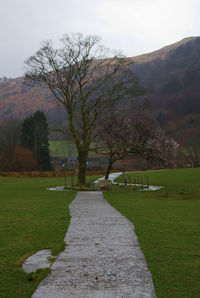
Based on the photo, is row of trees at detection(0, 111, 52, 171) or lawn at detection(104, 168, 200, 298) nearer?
lawn at detection(104, 168, 200, 298)

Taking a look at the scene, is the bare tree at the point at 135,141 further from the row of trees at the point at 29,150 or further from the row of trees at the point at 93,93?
the row of trees at the point at 29,150

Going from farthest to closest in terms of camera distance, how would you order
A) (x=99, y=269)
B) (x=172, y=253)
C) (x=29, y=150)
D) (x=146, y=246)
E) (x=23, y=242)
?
1. (x=29, y=150)
2. (x=23, y=242)
3. (x=146, y=246)
4. (x=172, y=253)
5. (x=99, y=269)

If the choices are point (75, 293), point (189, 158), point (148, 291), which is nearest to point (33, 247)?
point (75, 293)

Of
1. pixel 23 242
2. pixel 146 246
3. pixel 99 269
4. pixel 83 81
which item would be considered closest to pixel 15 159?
pixel 83 81

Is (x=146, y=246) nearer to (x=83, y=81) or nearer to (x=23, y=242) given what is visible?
(x=23, y=242)

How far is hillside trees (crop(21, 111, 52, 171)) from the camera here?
245 ft

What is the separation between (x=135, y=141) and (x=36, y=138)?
50.2m

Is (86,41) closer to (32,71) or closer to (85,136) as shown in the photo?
(32,71)

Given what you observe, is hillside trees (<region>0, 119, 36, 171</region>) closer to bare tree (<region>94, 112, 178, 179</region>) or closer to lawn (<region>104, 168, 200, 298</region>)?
bare tree (<region>94, 112, 178, 179</region>)

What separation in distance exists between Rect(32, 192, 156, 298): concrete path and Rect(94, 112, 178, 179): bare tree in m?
25.3

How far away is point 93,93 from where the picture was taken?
113 ft

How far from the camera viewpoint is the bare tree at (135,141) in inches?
1357

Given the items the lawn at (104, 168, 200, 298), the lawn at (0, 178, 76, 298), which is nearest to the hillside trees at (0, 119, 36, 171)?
the lawn at (0, 178, 76, 298)

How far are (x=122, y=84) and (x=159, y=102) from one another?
152 metres
